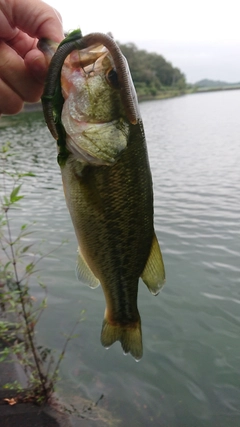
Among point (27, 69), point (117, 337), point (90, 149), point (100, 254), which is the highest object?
point (27, 69)

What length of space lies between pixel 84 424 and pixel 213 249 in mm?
5619

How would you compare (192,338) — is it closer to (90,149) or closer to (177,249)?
(177,249)

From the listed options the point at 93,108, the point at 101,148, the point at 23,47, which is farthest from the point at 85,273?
the point at 23,47

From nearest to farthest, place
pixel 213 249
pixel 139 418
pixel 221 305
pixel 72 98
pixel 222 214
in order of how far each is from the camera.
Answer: pixel 72 98 → pixel 139 418 → pixel 221 305 → pixel 213 249 → pixel 222 214

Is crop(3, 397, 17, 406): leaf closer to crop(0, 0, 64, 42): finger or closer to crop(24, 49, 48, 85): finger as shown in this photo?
crop(24, 49, 48, 85): finger

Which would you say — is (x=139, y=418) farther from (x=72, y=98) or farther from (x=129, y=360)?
(x=72, y=98)

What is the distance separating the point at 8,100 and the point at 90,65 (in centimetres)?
81

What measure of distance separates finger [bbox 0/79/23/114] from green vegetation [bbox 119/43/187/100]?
98353 millimetres

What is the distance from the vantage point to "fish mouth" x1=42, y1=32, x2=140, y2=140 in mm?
1655

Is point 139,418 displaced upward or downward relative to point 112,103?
downward

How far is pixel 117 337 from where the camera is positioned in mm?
2471

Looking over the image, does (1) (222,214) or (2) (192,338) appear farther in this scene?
(1) (222,214)

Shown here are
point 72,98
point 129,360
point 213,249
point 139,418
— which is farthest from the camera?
point 213,249

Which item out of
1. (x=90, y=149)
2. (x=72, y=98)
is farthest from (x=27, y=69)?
(x=90, y=149)
